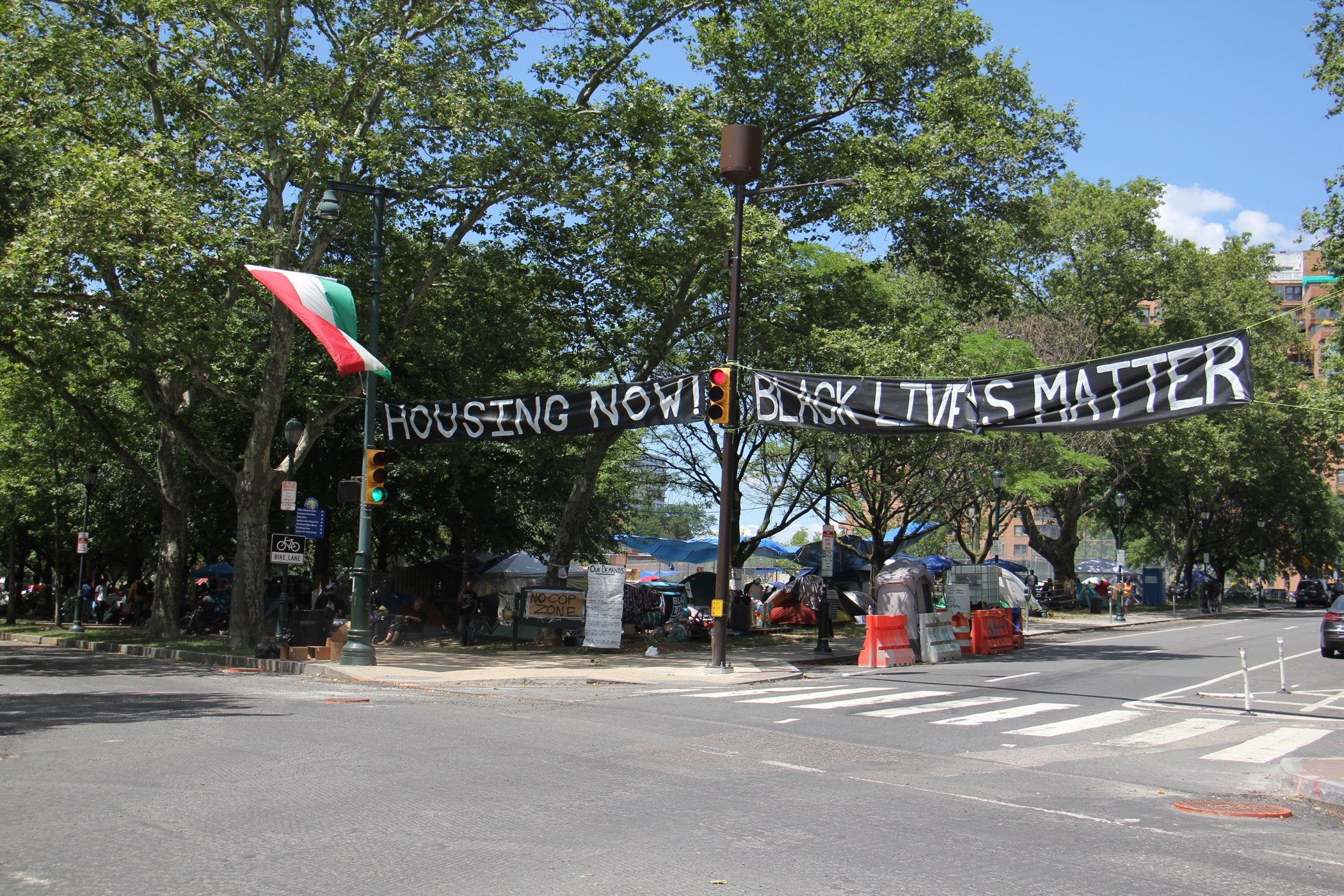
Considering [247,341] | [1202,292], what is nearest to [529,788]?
[247,341]

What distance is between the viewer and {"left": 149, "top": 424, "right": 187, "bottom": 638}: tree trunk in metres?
25.1

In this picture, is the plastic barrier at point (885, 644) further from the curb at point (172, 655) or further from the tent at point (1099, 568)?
the tent at point (1099, 568)

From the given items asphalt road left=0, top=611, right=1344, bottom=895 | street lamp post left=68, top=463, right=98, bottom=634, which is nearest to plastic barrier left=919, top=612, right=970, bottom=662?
asphalt road left=0, top=611, right=1344, bottom=895

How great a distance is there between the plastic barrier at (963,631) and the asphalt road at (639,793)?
994cm

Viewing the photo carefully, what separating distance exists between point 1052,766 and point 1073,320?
125 ft

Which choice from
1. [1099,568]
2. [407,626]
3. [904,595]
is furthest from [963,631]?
[1099,568]

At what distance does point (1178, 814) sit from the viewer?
7.85 metres

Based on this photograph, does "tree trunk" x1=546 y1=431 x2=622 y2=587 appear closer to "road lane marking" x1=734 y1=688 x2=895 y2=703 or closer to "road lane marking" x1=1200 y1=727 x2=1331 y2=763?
"road lane marking" x1=734 y1=688 x2=895 y2=703

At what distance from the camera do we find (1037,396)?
50.6 ft

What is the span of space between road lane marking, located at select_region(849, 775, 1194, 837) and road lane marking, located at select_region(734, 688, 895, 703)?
6.06 m

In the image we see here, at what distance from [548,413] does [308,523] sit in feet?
16.9

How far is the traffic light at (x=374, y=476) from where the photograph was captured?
59.6 feet

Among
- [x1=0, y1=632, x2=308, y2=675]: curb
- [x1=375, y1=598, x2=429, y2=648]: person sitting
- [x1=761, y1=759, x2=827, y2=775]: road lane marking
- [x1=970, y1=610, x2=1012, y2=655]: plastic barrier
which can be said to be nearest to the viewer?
[x1=761, y1=759, x2=827, y2=775]: road lane marking

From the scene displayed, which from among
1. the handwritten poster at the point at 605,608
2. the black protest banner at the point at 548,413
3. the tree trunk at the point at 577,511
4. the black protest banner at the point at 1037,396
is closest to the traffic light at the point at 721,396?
the black protest banner at the point at 1037,396
